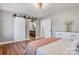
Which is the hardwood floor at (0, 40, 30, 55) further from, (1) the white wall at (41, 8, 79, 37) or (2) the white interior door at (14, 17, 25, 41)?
(1) the white wall at (41, 8, 79, 37)

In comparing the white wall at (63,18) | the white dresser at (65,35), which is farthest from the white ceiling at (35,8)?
the white dresser at (65,35)

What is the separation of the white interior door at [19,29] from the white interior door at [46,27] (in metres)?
0.29

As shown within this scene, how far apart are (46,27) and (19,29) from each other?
0.40m

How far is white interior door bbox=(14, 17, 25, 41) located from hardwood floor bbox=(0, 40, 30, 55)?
8 centimetres

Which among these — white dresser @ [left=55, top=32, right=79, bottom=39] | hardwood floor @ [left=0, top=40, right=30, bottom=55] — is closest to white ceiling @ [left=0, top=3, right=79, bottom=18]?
white dresser @ [left=55, top=32, right=79, bottom=39]

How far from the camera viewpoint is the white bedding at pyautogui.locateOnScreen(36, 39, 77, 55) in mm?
1564

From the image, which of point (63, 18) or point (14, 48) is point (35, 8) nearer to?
point (63, 18)

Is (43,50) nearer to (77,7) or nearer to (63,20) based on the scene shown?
(63,20)

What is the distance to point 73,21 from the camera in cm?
161

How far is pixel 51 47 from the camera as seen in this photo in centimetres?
158

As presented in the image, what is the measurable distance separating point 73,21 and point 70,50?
16.2 inches

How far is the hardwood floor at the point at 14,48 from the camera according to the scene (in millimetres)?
1566
